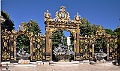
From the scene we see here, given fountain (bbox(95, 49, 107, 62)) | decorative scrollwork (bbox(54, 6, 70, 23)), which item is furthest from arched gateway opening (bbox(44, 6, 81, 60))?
fountain (bbox(95, 49, 107, 62))

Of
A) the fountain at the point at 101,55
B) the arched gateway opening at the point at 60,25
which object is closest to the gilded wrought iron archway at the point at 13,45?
the arched gateway opening at the point at 60,25

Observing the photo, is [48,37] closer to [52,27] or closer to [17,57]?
[52,27]

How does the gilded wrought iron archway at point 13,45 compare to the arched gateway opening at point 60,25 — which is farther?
the arched gateway opening at point 60,25

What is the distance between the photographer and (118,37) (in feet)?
68.1

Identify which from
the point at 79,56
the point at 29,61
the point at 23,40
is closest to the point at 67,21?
the point at 79,56

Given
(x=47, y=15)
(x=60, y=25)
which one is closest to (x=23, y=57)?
(x=47, y=15)

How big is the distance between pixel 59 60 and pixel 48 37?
7.95 ft

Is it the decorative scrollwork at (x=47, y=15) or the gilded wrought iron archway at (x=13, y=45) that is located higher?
the decorative scrollwork at (x=47, y=15)

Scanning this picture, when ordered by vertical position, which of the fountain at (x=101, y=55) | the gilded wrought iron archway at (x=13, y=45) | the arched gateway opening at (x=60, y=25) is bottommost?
the fountain at (x=101, y=55)

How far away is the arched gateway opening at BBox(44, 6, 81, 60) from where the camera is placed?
19.2 meters

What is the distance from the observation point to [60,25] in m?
19.6

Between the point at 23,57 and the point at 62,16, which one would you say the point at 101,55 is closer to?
the point at 62,16

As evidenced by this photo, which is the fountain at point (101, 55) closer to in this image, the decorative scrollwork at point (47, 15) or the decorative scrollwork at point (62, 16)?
the decorative scrollwork at point (62, 16)

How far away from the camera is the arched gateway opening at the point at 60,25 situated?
62.9ft
